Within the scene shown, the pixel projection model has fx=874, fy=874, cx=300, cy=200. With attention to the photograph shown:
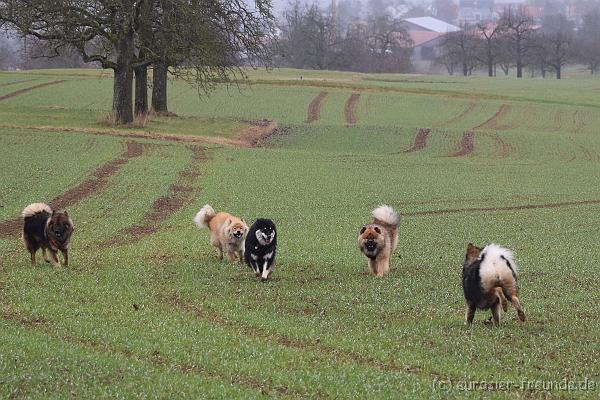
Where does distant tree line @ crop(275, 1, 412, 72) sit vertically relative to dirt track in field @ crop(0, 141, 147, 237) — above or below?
above

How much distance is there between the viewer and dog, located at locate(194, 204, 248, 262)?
18203 mm

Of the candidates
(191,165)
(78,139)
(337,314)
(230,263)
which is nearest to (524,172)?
(191,165)

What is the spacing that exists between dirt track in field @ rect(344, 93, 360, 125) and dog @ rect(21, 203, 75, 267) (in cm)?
4491

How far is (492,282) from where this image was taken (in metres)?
12.1

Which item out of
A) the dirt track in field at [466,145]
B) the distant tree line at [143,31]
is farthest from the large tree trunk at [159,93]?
the dirt track in field at [466,145]

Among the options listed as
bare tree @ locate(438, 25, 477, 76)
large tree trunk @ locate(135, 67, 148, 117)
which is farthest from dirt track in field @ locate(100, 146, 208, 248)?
bare tree @ locate(438, 25, 477, 76)

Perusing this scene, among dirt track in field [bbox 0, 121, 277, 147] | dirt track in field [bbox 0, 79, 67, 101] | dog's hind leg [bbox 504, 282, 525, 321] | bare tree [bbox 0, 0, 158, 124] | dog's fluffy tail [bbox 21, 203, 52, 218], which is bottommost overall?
dog's hind leg [bbox 504, 282, 525, 321]

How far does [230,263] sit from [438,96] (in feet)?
203

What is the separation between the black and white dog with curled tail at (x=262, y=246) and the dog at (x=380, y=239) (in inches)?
70.7

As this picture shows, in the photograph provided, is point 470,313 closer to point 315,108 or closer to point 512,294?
point 512,294

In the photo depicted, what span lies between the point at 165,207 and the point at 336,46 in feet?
393

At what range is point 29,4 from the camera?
146 feet

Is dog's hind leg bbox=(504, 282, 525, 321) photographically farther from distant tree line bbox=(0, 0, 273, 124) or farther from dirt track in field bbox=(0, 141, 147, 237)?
distant tree line bbox=(0, 0, 273, 124)

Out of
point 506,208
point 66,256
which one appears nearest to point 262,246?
point 66,256
